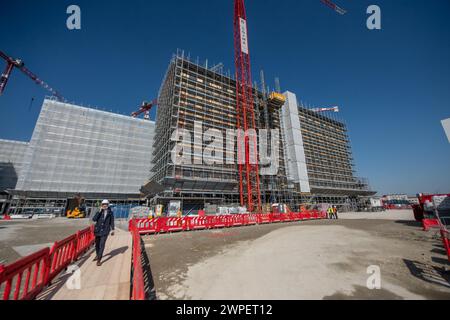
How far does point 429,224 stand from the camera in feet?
40.4

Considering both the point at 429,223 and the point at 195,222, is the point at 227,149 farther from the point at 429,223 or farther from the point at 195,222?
the point at 429,223

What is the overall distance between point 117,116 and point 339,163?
62845 mm

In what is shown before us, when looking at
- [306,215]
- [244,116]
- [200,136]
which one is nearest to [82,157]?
[200,136]

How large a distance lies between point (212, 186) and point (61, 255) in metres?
25.3

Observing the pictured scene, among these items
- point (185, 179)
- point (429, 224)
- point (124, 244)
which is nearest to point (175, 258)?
point (124, 244)

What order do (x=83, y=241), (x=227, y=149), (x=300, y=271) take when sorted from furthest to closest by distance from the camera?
(x=227, y=149) < (x=83, y=241) < (x=300, y=271)

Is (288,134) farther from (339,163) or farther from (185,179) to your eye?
(185,179)

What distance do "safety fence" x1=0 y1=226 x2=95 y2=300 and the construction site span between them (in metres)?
0.13

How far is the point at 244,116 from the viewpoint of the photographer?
34.3 meters

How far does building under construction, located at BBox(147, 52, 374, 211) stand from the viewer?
97.4 ft

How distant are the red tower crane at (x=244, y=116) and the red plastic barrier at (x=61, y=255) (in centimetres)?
2622

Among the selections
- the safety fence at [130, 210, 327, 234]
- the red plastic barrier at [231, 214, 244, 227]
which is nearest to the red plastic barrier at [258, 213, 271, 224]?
the safety fence at [130, 210, 327, 234]
